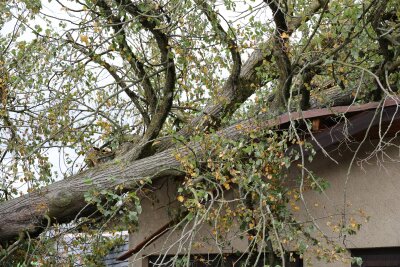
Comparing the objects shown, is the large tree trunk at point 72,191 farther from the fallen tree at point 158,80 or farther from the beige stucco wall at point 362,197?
the beige stucco wall at point 362,197

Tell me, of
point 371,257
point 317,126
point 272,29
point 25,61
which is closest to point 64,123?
point 25,61

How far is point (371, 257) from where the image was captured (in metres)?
7.12

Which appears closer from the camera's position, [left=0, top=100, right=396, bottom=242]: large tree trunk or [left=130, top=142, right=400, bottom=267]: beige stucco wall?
[left=130, top=142, right=400, bottom=267]: beige stucco wall

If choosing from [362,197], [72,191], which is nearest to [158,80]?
[72,191]

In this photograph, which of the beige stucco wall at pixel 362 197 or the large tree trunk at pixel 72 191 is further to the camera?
the large tree trunk at pixel 72 191

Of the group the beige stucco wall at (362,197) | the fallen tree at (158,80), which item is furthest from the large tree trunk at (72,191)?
the beige stucco wall at (362,197)

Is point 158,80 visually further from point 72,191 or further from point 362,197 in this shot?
point 362,197

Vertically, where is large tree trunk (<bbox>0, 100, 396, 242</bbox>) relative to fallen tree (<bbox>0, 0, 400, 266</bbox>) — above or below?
below

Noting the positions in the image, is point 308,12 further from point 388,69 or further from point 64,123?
point 64,123

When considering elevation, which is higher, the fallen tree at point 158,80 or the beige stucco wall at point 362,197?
the fallen tree at point 158,80

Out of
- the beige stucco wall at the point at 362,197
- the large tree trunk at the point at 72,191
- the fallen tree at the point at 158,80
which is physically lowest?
the beige stucco wall at the point at 362,197

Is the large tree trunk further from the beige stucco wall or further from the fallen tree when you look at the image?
the beige stucco wall

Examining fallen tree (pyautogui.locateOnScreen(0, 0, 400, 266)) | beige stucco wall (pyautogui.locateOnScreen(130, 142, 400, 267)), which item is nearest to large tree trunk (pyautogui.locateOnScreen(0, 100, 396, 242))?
fallen tree (pyautogui.locateOnScreen(0, 0, 400, 266))

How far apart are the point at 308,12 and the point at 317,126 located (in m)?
2.41
